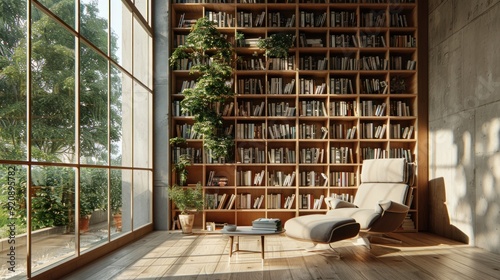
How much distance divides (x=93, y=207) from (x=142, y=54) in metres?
2.79

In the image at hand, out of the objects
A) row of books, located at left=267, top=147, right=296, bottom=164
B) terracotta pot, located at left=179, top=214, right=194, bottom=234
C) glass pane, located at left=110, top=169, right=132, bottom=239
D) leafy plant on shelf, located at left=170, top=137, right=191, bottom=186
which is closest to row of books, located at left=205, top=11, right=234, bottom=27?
leafy plant on shelf, located at left=170, top=137, right=191, bottom=186

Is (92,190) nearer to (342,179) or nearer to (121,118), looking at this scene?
(121,118)

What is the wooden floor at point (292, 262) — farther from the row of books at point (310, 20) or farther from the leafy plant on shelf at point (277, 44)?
the row of books at point (310, 20)

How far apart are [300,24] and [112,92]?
3256 millimetres

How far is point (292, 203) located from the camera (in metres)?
7.34

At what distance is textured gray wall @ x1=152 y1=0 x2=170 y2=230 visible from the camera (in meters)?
7.31

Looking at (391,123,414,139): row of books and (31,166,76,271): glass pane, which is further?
(391,123,414,139): row of books

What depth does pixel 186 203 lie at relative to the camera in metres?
7.02

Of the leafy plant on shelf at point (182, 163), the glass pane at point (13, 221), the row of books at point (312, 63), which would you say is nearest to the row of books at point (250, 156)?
the leafy plant on shelf at point (182, 163)

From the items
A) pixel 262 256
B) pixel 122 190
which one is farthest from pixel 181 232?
pixel 262 256

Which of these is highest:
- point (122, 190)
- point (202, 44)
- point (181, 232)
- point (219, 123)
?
point (202, 44)

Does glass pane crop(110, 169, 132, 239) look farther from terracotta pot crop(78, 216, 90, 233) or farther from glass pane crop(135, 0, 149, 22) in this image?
glass pane crop(135, 0, 149, 22)

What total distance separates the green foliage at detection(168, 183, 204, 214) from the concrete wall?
10.9ft

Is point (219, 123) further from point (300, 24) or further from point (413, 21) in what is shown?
point (413, 21)
